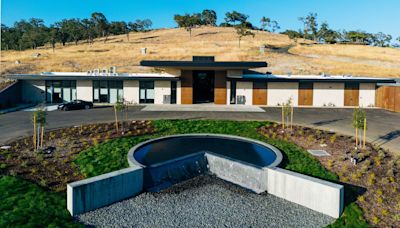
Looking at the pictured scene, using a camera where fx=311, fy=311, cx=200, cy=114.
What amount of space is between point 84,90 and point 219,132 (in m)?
22.2

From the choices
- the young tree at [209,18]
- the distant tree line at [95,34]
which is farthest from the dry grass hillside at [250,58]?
the young tree at [209,18]

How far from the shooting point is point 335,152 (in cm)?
1523

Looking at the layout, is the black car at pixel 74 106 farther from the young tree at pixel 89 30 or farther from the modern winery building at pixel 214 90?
the young tree at pixel 89 30

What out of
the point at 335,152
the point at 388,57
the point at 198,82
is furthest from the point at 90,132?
the point at 388,57

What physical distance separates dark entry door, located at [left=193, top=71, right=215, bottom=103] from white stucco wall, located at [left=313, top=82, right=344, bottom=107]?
12091 millimetres

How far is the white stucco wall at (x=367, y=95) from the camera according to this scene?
116 ft

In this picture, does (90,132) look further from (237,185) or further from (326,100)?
(326,100)

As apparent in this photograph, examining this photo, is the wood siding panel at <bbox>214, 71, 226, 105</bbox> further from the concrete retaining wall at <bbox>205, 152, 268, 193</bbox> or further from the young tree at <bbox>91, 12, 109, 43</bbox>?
the young tree at <bbox>91, 12, 109, 43</bbox>

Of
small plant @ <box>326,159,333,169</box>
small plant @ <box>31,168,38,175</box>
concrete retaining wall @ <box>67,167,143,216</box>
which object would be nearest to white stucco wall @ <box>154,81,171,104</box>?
small plant @ <box>31,168,38,175</box>

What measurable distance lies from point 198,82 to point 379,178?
27665mm

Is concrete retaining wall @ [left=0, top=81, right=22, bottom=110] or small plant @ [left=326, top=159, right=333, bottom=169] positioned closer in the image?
small plant @ [left=326, top=159, right=333, bottom=169]

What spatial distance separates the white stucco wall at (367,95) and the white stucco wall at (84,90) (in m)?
30.9

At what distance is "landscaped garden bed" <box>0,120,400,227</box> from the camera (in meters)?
10.4

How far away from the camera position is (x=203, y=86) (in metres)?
38.2
